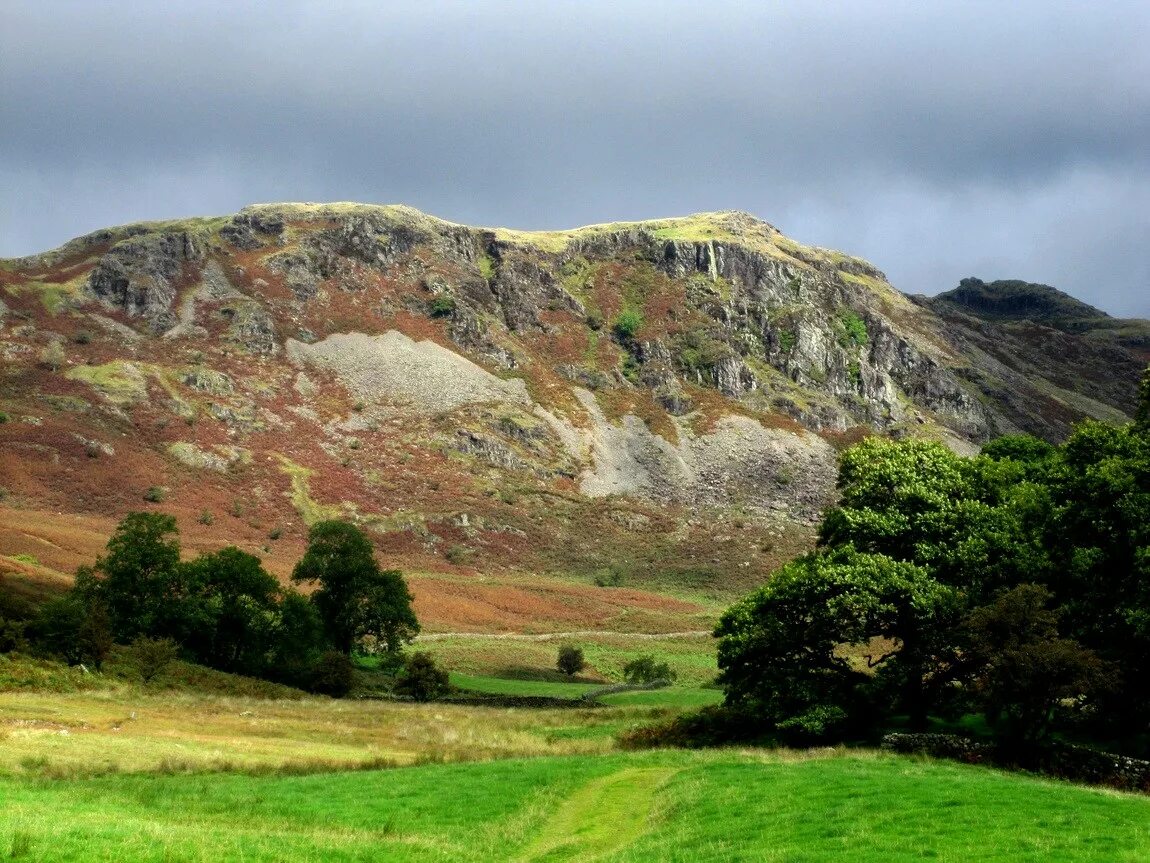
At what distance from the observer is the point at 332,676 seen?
61125mm

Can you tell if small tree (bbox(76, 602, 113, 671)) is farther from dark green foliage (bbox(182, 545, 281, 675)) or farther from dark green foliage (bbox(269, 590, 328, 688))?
dark green foliage (bbox(269, 590, 328, 688))

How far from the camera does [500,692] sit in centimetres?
6862

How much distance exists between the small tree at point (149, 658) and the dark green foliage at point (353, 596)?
1891 centimetres

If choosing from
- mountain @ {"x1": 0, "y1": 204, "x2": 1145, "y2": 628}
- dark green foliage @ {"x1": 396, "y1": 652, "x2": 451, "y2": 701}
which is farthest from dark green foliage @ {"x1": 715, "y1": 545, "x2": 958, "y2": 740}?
mountain @ {"x1": 0, "y1": 204, "x2": 1145, "y2": 628}

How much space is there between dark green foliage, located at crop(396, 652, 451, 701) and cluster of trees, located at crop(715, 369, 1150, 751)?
25104mm

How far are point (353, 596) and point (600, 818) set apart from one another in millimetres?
50239

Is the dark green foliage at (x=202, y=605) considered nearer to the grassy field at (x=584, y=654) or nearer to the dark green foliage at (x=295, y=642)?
the dark green foliage at (x=295, y=642)

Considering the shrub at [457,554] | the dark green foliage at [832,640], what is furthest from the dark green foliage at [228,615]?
the shrub at [457,554]

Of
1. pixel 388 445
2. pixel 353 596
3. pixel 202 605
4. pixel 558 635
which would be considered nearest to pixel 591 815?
pixel 202 605

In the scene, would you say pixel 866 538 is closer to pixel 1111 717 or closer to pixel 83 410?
pixel 1111 717

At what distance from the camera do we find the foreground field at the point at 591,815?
16.8 meters

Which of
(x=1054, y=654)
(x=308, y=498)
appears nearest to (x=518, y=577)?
(x=308, y=498)

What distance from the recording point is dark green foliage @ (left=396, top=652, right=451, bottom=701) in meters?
→ 61.7

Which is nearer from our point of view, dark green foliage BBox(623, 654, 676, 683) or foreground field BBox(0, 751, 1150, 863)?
foreground field BBox(0, 751, 1150, 863)
